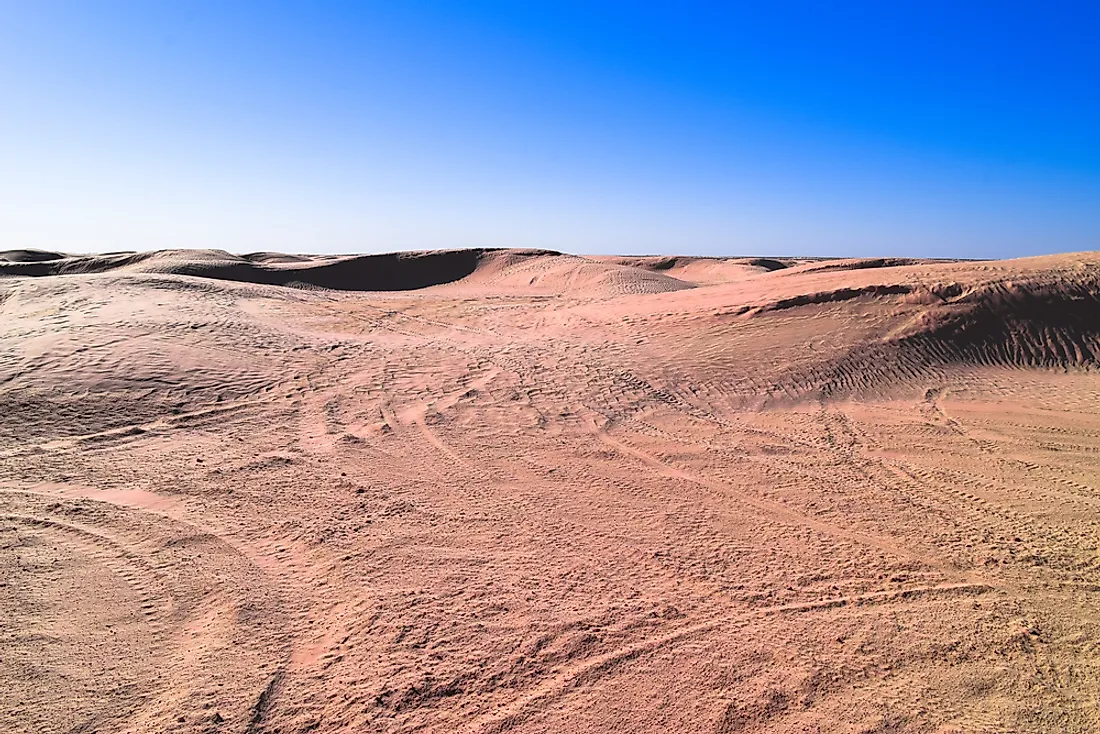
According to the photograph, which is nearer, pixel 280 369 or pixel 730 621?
pixel 730 621

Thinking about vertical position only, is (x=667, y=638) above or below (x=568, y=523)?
below

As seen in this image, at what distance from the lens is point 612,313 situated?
490 inches

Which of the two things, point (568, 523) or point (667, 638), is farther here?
point (568, 523)

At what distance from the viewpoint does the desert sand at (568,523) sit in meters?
3.06

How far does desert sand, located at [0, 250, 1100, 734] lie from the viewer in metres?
3.06

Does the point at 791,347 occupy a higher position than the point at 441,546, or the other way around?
the point at 791,347

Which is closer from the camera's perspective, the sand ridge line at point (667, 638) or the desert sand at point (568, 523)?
the sand ridge line at point (667, 638)

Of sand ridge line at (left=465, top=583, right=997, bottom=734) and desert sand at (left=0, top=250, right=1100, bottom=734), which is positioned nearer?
sand ridge line at (left=465, top=583, right=997, bottom=734)

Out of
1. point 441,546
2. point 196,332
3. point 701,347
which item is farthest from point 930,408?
point 196,332

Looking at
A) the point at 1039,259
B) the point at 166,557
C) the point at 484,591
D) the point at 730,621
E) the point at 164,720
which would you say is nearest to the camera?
the point at 164,720

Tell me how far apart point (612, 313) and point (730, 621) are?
30.4 feet

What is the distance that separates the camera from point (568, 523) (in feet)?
15.6

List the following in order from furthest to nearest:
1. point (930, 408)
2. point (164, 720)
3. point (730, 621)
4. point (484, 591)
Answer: point (930, 408)
point (484, 591)
point (730, 621)
point (164, 720)

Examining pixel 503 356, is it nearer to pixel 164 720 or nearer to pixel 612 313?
pixel 612 313
